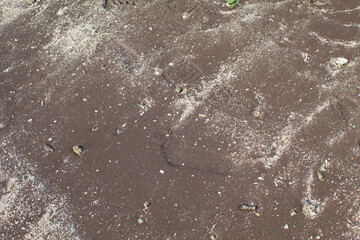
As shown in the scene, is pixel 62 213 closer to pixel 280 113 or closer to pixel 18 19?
pixel 280 113

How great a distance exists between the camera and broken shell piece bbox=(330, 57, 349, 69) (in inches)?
147

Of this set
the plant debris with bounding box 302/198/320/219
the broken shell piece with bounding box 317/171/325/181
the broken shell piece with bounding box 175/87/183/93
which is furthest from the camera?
the broken shell piece with bounding box 175/87/183/93

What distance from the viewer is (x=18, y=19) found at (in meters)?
4.55

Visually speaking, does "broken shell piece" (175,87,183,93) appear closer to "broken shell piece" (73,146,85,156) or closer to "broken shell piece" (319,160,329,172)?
"broken shell piece" (73,146,85,156)

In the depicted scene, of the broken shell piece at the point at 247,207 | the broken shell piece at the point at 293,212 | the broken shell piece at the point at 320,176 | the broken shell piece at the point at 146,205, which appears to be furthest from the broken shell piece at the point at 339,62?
the broken shell piece at the point at 146,205

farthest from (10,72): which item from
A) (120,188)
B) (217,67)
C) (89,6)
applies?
(217,67)

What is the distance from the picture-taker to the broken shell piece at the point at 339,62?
12.2ft

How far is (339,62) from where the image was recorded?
12.3 feet

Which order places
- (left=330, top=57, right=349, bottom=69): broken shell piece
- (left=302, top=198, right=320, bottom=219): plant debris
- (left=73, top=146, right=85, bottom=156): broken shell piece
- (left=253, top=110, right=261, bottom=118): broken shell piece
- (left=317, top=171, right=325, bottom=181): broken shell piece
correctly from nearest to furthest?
1. (left=302, top=198, right=320, bottom=219): plant debris
2. (left=317, top=171, right=325, bottom=181): broken shell piece
3. (left=73, top=146, right=85, bottom=156): broken shell piece
4. (left=253, top=110, right=261, bottom=118): broken shell piece
5. (left=330, top=57, right=349, bottom=69): broken shell piece

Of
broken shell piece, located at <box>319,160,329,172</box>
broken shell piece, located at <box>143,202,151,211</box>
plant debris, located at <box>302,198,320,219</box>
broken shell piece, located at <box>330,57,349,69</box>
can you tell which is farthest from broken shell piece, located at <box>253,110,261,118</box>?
broken shell piece, located at <box>143,202,151,211</box>

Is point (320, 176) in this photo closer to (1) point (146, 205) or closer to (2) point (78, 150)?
(1) point (146, 205)

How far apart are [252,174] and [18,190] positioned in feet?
6.71

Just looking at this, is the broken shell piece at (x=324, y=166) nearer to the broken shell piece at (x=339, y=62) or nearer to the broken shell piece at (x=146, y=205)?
the broken shell piece at (x=339, y=62)

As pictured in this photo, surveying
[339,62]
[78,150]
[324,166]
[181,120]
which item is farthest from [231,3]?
[78,150]
